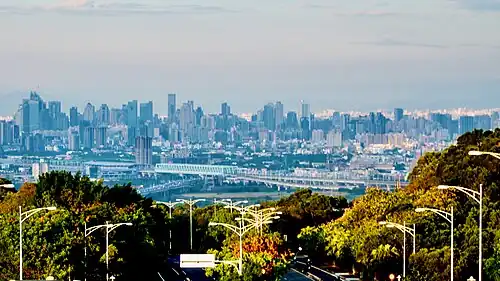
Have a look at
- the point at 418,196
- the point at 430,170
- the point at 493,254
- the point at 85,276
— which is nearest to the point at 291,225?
the point at 430,170

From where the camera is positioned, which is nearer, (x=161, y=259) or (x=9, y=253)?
(x=9, y=253)

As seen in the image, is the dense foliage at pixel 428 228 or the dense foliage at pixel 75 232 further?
the dense foliage at pixel 428 228

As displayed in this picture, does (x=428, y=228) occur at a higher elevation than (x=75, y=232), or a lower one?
lower

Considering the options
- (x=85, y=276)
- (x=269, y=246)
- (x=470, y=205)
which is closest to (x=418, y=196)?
(x=470, y=205)

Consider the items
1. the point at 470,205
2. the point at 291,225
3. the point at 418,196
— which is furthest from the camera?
the point at 291,225

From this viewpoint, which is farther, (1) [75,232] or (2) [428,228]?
(2) [428,228]

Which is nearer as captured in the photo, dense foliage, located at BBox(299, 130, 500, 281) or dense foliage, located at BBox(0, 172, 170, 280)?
dense foliage, located at BBox(0, 172, 170, 280)

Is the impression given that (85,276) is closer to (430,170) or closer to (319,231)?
(319,231)

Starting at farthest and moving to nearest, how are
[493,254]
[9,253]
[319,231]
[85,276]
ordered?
[319,231] → [493,254] → [85,276] → [9,253]
